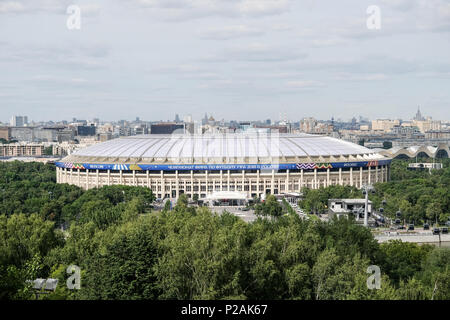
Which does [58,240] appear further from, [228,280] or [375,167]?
[375,167]

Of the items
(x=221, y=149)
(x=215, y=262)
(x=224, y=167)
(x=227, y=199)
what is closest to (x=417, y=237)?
(x=227, y=199)

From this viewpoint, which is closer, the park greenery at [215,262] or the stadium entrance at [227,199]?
the park greenery at [215,262]

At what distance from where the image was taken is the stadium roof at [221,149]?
7550 centimetres

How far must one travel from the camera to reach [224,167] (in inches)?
2889

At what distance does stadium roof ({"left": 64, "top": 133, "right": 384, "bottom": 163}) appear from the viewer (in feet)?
248

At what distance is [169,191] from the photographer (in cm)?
7494

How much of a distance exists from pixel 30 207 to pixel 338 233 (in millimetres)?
32210

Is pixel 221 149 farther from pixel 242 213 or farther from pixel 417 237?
pixel 417 237

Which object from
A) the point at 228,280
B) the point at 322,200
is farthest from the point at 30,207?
the point at 228,280

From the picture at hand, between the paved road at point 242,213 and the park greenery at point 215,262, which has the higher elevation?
the park greenery at point 215,262

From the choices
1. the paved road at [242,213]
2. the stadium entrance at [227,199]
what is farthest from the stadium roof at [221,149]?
the paved road at [242,213]

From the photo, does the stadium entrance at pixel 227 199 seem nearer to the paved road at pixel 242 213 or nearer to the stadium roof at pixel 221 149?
the paved road at pixel 242 213

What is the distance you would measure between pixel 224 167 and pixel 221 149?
15.7 ft

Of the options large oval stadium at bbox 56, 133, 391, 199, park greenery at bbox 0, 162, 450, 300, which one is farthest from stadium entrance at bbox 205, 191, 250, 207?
park greenery at bbox 0, 162, 450, 300
